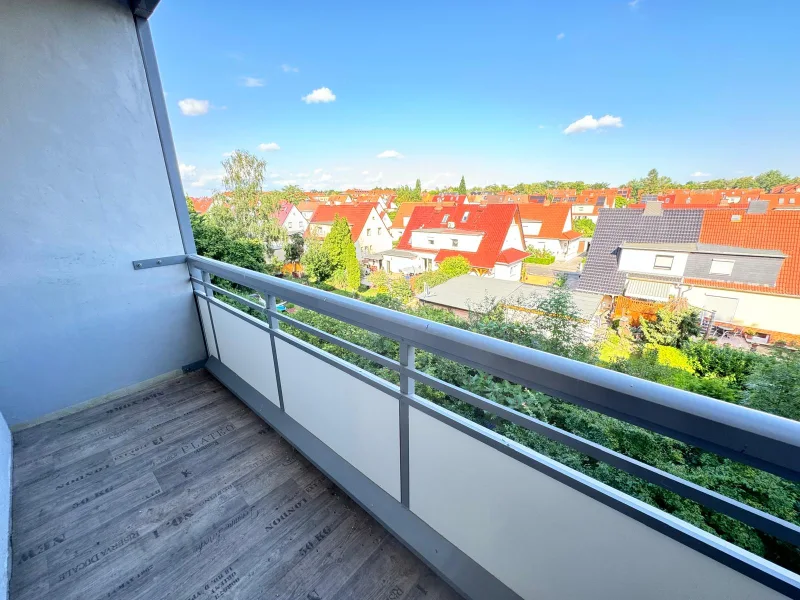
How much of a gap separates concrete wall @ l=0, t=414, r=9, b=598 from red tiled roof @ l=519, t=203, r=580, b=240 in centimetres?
782

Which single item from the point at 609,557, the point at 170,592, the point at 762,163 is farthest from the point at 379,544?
the point at 762,163

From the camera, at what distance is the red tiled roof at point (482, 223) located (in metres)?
7.23

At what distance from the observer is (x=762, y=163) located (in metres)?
3.68

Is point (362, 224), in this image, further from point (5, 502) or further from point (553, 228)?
point (5, 502)

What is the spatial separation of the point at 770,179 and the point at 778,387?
4.12m

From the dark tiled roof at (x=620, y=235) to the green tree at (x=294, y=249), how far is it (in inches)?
311

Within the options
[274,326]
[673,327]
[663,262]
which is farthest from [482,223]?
[274,326]

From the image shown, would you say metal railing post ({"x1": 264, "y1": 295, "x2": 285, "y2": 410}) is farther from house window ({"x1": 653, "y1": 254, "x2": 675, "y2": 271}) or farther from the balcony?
house window ({"x1": 653, "y1": 254, "x2": 675, "y2": 271})

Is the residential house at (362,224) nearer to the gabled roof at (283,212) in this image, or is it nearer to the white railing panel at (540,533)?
the gabled roof at (283,212)

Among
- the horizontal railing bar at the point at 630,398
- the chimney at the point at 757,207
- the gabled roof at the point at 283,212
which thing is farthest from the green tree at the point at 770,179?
the gabled roof at the point at 283,212

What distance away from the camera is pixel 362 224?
1235 cm

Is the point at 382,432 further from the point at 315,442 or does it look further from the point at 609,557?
the point at 609,557

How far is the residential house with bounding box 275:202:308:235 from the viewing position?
9953 mm

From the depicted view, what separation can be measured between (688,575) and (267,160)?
420 inches
